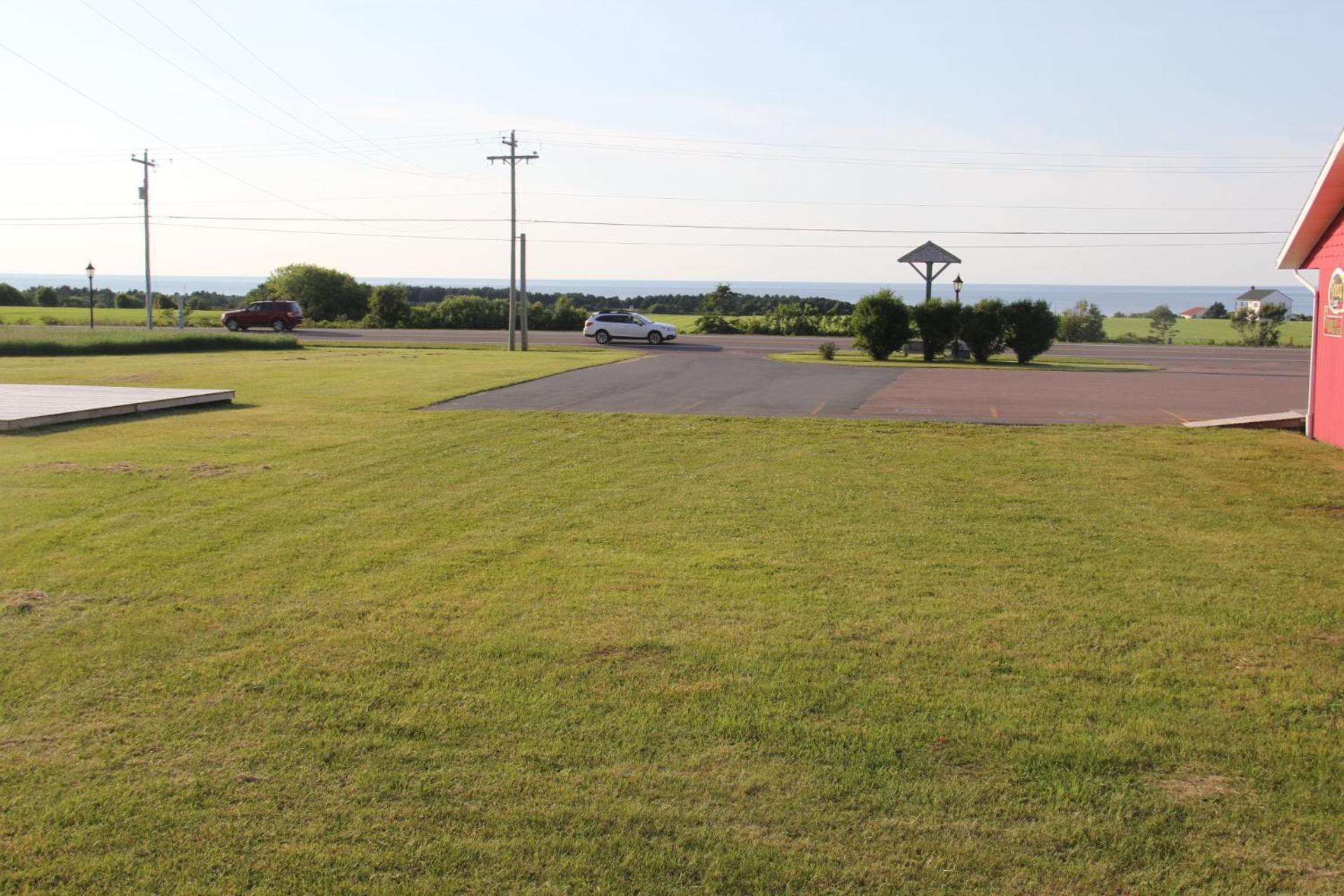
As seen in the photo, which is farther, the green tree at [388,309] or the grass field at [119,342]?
the green tree at [388,309]

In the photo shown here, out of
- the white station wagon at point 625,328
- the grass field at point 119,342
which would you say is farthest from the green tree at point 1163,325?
the grass field at point 119,342

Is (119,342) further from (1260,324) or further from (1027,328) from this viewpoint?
(1260,324)

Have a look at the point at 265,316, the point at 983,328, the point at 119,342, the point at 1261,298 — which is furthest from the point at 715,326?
the point at 1261,298

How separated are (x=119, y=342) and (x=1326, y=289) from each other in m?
31.4

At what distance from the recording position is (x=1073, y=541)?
31.5 ft

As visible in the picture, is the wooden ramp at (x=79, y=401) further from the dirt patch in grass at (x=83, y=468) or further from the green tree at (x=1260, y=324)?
the green tree at (x=1260, y=324)

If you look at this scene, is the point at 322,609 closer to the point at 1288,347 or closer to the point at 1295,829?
the point at 1295,829

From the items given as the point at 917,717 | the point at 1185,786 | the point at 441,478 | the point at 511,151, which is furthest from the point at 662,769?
the point at 511,151

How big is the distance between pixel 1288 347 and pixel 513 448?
48568 millimetres

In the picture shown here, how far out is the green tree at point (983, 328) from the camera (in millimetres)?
37062

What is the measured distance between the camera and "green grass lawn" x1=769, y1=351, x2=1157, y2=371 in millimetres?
34375

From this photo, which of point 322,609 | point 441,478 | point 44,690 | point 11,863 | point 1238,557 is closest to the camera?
point 11,863

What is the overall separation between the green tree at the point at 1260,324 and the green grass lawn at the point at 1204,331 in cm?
65

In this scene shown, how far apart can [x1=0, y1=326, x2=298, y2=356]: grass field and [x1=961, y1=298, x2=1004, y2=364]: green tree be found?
2232 centimetres
